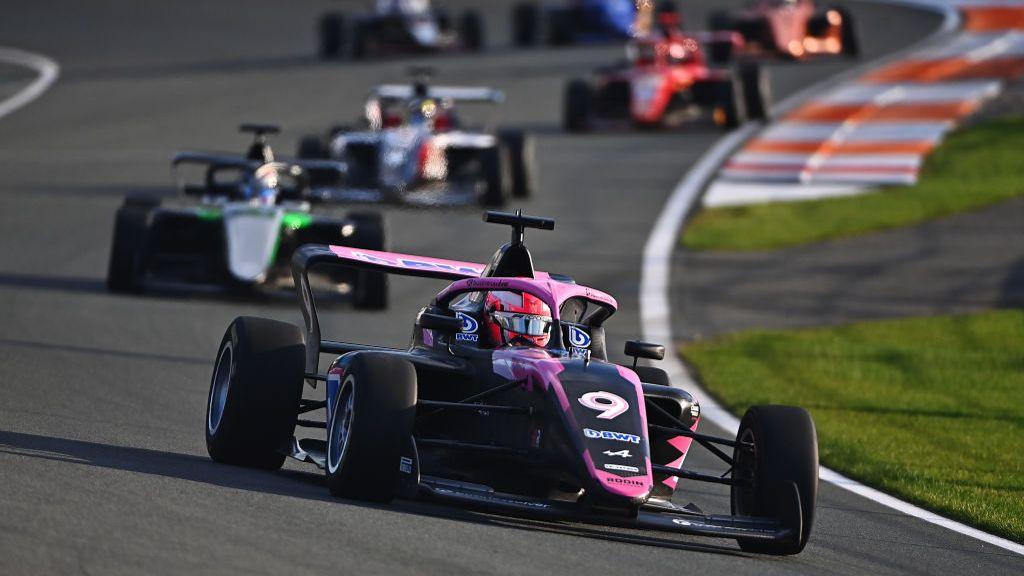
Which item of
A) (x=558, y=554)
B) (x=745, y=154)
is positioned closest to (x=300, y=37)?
(x=745, y=154)

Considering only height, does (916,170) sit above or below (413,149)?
below

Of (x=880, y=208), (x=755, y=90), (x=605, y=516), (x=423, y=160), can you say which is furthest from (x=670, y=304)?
(x=755, y=90)

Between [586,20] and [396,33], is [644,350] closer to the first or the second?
[396,33]

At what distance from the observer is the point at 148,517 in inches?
307

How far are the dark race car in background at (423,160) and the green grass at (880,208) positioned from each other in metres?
2.59

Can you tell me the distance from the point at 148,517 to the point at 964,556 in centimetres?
426

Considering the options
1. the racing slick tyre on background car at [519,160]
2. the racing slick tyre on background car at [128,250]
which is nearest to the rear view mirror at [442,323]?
the racing slick tyre on background car at [128,250]

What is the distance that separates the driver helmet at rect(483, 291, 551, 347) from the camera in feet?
32.7

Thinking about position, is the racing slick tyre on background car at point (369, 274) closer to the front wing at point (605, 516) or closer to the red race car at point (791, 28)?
the front wing at point (605, 516)

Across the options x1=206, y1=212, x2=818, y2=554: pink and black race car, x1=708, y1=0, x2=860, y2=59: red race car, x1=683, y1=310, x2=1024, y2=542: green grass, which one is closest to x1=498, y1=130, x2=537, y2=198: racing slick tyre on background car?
x1=683, y1=310, x2=1024, y2=542: green grass

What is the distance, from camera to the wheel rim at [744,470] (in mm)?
9383

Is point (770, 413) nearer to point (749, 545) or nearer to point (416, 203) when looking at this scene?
point (749, 545)

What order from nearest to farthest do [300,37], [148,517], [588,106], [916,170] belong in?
[148,517] < [916,170] < [588,106] < [300,37]

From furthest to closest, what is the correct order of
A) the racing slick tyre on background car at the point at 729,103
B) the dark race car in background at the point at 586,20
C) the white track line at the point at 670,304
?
the dark race car in background at the point at 586,20, the racing slick tyre on background car at the point at 729,103, the white track line at the point at 670,304
